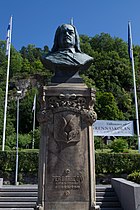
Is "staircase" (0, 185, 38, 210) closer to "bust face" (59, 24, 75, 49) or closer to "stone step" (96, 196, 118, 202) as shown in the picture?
"stone step" (96, 196, 118, 202)

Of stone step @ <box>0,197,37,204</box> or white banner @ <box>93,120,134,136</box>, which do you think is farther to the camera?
white banner @ <box>93,120,134,136</box>

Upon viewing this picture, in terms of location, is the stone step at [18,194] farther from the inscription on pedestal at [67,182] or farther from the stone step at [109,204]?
the inscription on pedestal at [67,182]

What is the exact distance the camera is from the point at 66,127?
25.7 ft

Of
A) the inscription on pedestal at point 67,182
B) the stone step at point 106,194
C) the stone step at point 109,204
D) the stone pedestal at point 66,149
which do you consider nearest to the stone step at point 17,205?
the stone step at point 109,204

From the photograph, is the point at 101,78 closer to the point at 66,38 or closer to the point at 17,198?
the point at 17,198

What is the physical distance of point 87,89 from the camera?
8.05 meters

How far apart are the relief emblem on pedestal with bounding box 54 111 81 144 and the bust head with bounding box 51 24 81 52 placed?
93.2 inches

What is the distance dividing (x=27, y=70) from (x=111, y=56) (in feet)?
94.0

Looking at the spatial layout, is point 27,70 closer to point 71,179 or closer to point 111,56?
point 111,56

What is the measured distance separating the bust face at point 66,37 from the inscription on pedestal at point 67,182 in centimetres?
410

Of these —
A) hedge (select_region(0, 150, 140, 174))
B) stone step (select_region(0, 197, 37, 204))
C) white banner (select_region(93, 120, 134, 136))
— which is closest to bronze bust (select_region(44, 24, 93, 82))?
stone step (select_region(0, 197, 37, 204))

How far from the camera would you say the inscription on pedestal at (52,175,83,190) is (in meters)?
7.48

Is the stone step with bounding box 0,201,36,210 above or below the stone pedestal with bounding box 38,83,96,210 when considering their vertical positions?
below

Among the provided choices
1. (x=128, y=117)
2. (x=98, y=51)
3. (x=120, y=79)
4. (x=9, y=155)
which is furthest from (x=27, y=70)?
(x=9, y=155)
